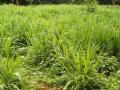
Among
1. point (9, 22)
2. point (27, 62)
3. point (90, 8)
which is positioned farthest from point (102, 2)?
point (27, 62)

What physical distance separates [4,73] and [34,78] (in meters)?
0.62

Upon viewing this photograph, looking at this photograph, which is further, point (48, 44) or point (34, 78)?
point (48, 44)

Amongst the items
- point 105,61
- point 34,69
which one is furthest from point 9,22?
point 105,61

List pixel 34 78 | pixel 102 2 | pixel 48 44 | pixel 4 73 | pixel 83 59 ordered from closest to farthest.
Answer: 1. pixel 4 73
2. pixel 83 59
3. pixel 34 78
4. pixel 48 44
5. pixel 102 2

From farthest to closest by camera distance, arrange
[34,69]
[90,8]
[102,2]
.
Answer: [102,2] < [90,8] < [34,69]

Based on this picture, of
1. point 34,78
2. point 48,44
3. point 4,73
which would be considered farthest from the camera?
point 48,44

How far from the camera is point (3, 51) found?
4660 millimetres

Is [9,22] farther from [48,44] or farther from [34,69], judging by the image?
[34,69]

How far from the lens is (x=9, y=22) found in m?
6.44

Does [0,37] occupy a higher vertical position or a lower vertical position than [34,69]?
higher

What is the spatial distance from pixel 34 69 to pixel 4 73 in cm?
90

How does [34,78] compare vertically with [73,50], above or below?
below

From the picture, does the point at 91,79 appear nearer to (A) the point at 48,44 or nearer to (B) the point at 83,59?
(B) the point at 83,59

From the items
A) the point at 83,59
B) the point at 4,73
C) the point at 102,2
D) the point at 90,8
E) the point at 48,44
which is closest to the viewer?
the point at 4,73
